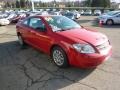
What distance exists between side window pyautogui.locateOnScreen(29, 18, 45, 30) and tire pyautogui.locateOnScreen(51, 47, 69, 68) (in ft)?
3.47

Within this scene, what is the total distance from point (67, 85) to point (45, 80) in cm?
64

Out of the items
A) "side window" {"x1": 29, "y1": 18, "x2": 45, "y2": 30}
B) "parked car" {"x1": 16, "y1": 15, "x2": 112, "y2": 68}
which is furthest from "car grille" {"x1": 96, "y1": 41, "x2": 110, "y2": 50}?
"side window" {"x1": 29, "y1": 18, "x2": 45, "y2": 30}

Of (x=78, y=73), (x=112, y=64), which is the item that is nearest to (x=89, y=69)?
(x=78, y=73)

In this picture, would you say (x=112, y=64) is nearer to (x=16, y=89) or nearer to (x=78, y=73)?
(x=78, y=73)

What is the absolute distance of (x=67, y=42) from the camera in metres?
5.49

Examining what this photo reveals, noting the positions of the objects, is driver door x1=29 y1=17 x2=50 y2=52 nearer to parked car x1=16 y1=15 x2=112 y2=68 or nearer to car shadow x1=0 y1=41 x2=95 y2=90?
parked car x1=16 y1=15 x2=112 y2=68

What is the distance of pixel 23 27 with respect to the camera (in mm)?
8117

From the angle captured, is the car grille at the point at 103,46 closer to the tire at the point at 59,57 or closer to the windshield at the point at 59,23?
the tire at the point at 59,57

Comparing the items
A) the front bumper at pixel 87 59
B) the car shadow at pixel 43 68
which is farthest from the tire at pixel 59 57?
the front bumper at pixel 87 59

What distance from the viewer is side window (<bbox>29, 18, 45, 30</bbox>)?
6702 mm

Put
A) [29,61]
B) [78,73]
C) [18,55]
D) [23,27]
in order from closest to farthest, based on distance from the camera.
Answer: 1. [78,73]
2. [29,61]
3. [18,55]
4. [23,27]

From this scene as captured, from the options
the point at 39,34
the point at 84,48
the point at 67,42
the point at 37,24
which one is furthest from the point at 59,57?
the point at 37,24

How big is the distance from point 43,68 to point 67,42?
118 cm

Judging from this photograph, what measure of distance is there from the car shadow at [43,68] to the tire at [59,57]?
150mm
